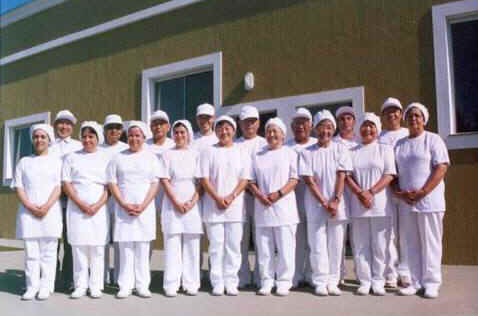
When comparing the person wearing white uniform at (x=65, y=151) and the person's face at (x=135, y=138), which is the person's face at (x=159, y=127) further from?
the person wearing white uniform at (x=65, y=151)

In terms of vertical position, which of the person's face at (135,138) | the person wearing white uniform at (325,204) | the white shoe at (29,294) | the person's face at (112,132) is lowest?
the white shoe at (29,294)

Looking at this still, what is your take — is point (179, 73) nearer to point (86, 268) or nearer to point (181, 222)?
point (181, 222)

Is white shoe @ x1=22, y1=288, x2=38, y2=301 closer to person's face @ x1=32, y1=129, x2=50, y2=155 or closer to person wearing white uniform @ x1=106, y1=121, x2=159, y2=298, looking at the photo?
person wearing white uniform @ x1=106, y1=121, x2=159, y2=298

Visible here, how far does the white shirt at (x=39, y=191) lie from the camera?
534 centimetres

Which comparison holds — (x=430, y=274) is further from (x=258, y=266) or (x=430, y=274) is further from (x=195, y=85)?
(x=195, y=85)

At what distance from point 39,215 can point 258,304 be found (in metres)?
2.56

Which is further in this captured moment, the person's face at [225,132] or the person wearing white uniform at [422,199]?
the person's face at [225,132]

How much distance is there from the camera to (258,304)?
4.79 metres

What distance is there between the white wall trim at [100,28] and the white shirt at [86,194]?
5.04 meters

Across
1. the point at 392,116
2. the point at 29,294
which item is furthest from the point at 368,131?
the point at 29,294

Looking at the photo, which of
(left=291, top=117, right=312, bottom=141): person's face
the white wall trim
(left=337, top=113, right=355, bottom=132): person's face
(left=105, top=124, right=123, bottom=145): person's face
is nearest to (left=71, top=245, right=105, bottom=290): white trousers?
(left=105, top=124, right=123, bottom=145): person's face

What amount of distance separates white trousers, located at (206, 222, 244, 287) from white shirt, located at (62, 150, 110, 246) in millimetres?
1222

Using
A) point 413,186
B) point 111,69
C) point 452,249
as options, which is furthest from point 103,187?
point 111,69

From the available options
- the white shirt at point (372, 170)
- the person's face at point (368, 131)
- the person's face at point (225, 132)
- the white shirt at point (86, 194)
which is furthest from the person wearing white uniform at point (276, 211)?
the white shirt at point (86, 194)
